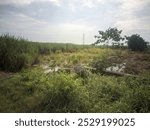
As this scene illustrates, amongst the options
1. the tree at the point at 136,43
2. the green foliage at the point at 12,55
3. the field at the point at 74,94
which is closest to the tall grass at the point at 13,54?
the green foliage at the point at 12,55

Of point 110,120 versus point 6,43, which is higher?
point 6,43

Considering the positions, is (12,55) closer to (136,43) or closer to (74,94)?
(74,94)

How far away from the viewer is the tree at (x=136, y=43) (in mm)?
10797

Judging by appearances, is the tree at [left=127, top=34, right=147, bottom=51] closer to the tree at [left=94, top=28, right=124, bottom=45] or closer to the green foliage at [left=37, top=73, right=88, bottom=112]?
the tree at [left=94, top=28, right=124, bottom=45]

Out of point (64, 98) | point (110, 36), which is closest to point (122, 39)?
point (110, 36)

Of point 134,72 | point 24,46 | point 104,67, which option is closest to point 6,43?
point 24,46

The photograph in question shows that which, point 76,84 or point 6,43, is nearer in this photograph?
point 76,84

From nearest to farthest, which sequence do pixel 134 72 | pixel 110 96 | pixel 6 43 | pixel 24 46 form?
pixel 110 96 < pixel 134 72 < pixel 6 43 < pixel 24 46

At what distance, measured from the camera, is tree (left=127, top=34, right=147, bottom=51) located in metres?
10.8

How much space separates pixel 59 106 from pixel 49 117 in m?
0.45

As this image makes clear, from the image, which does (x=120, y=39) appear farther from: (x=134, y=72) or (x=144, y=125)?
(x=144, y=125)

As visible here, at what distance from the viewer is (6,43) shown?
302 inches

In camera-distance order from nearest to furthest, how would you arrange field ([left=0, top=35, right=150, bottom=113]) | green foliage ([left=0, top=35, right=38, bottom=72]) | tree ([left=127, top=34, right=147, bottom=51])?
field ([left=0, top=35, right=150, bottom=113]) < green foliage ([left=0, top=35, right=38, bottom=72]) < tree ([left=127, top=34, right=147, bottom=51])

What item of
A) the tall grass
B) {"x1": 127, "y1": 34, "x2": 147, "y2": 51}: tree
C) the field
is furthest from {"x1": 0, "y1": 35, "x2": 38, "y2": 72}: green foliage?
{"x1": 127, "y1": 34, "x2": 147, "y2": 51}: tree
